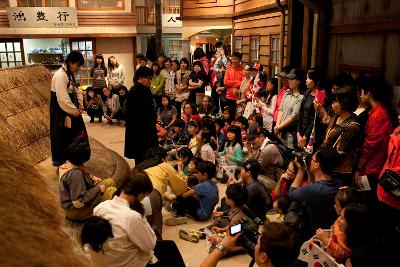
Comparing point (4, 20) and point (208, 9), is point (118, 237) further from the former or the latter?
point (4, 20)

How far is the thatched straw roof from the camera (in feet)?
17.8

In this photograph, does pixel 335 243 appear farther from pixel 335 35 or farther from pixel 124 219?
pixel 335 35

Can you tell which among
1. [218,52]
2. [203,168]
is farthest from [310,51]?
→ [218,52]

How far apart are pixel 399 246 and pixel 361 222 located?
29 centimetres

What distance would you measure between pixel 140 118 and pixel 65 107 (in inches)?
54.7

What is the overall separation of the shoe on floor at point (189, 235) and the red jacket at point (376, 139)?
210 cm

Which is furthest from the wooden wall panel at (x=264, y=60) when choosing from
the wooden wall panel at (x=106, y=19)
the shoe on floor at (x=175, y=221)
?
the wooden wall panel at (x=106, y=19)

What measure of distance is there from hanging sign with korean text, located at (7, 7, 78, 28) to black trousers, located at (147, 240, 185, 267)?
14619 mm

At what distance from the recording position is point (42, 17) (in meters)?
16.1

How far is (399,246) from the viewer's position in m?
2.67

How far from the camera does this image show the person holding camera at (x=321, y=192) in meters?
3.66

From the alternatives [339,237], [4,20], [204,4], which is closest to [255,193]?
Result: [339,237]

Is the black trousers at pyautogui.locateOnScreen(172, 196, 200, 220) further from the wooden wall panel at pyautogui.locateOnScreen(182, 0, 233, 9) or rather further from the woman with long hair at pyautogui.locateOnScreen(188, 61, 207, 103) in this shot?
the wooden wall panel at pyautogui.locateOnScreen(182, 0, 233, 9)

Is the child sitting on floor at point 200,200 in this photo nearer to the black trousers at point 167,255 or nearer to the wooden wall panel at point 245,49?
the black trousers at point 167,255
